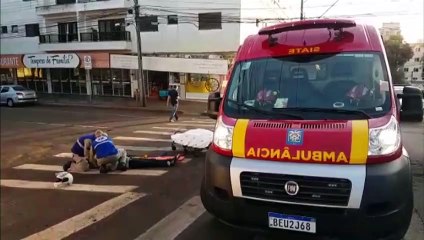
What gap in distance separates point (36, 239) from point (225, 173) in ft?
7.68

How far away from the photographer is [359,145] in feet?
11.3

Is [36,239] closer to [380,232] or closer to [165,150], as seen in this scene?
[380,232]

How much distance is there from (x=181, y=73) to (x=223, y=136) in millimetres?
22076

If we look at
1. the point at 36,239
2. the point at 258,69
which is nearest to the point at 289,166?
the point at 258,69

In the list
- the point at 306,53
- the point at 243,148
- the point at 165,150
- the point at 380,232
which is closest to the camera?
the point at 380,232

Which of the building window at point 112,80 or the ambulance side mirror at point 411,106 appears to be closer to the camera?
the ambulance side mirror at point 411,106

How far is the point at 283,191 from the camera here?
11.6 ft

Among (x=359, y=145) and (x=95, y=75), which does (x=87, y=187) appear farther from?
(x=95, y=75)

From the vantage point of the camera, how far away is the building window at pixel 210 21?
83.1 feet

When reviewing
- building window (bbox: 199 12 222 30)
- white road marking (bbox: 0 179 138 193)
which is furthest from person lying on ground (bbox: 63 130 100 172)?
building window (bbox: 199 12 222 30)

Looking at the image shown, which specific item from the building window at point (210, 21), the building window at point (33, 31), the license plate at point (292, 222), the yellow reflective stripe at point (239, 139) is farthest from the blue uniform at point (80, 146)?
the building window at point (33, 31)

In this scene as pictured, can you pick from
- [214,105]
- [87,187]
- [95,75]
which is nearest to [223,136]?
[214,105]

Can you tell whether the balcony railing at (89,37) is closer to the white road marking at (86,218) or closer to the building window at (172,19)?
the building window at (172,19)

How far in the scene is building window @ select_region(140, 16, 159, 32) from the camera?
1056 inches
